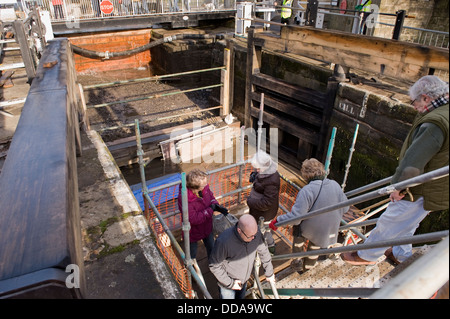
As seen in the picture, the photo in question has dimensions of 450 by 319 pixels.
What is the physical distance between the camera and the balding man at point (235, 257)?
3.06 metres

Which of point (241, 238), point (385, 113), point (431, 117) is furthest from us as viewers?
point (385, 113)

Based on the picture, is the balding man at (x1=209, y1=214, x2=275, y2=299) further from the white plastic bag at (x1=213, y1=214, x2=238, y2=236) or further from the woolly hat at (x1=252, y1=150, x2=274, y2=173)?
the white plastic bag at (x1=213, y1=214, x2=238, y2=236)

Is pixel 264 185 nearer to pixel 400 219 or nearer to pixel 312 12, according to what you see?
pixel 400 219

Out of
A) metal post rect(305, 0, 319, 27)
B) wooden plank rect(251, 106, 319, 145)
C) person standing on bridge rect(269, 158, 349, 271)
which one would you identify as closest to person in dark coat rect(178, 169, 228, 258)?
person standing on bridge rect(269, 158, 349, 271)

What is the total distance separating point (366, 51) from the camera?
416cm

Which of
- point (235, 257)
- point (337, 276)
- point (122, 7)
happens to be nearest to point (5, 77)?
point (235, 257)

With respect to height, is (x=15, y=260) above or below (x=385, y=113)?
above

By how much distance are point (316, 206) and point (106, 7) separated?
42.5 feet

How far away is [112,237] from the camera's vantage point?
9.92ft

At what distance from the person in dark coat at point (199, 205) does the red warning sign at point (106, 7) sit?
38.8ft

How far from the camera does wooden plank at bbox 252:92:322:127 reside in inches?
290

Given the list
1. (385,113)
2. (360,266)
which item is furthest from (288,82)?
(360,266)

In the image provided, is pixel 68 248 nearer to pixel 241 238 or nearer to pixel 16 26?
pixel 241 238

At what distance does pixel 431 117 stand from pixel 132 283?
2.46 metres
